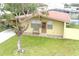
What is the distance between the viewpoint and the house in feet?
9.96

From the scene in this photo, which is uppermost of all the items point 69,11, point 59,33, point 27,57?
point 69,11

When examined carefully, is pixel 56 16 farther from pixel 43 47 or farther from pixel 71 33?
pixel 43 47

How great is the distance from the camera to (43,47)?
121 inches

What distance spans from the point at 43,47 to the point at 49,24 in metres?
0.24

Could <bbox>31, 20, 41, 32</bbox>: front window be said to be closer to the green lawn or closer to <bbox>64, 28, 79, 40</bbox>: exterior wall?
the green lawn

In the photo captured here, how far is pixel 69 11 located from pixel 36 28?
1.23 ft

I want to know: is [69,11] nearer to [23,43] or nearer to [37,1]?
[37,1]

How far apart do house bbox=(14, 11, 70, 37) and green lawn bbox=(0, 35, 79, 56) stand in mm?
65

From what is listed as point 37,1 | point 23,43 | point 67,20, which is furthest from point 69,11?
point 23,43

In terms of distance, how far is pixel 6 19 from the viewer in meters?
3.03

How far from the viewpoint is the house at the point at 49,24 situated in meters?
3.04

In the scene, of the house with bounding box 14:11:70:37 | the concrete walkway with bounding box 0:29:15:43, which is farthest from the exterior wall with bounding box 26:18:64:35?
the concrete walkway with bounding box 0:29:15:43

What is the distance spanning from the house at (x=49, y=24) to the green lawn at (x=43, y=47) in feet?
0.21

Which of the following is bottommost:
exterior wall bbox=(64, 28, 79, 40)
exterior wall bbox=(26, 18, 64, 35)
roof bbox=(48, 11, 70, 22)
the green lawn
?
the green lawn
